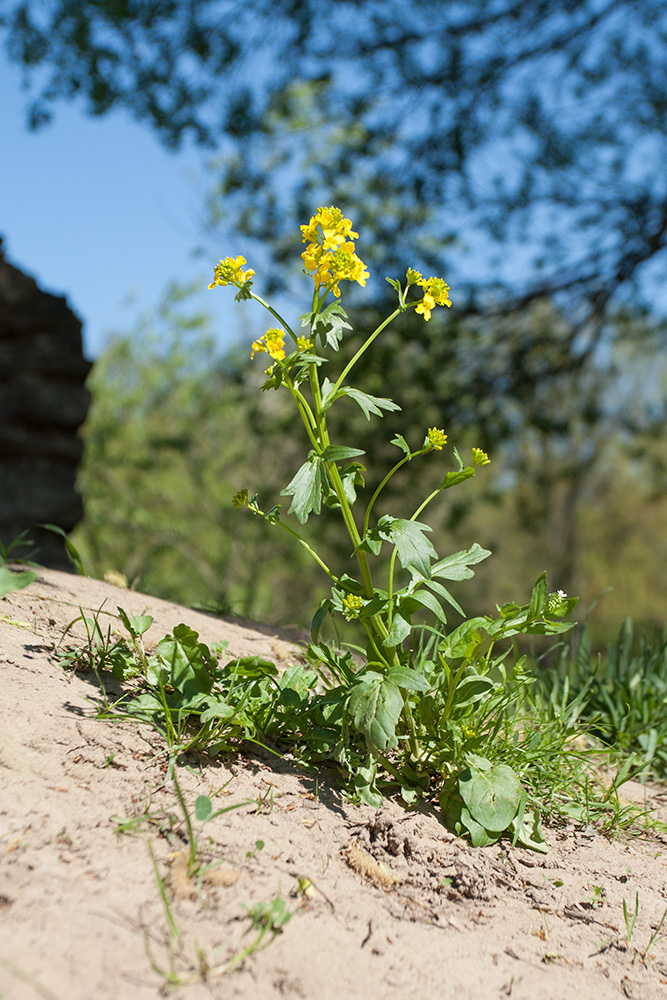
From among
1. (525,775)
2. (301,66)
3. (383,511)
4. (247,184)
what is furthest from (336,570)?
(525,775)

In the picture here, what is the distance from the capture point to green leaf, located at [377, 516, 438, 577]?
6.03ft

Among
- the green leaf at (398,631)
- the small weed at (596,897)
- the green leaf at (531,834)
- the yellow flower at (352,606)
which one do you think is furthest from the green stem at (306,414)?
the small weed at (596,897)

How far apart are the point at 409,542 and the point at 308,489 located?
0.93 ft

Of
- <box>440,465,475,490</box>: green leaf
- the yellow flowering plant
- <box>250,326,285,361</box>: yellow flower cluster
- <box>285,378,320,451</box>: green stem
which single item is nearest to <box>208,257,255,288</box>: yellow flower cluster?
the yellow flowering plant

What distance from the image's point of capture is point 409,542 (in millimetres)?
1879

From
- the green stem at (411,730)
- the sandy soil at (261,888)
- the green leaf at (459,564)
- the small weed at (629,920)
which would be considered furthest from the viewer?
the green stem at (411,730)

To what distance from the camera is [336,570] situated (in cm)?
1246

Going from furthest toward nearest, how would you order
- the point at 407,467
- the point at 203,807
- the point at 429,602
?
the point at 407,467, the point at 429,602, the point at 203,807

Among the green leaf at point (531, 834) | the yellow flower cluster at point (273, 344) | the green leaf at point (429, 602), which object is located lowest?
the green leaf at point (531, 834)

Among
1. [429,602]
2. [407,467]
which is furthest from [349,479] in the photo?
[407,467]

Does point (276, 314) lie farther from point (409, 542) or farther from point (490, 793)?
point (490, 793)

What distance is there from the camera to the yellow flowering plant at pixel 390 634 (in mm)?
1952

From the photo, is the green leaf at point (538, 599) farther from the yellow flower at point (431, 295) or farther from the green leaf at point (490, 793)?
the yellow flower at point (431, 295)

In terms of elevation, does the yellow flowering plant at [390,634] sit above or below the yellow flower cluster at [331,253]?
below
